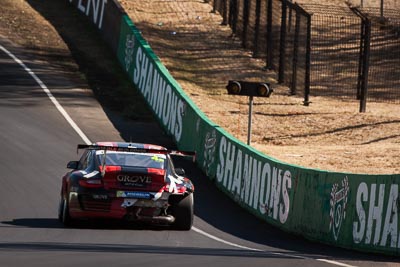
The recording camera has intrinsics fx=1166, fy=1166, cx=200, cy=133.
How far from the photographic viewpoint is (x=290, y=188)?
21938mm

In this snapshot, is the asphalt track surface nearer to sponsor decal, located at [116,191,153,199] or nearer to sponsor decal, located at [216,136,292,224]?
sponsor decal, located at [216,136,292,224]

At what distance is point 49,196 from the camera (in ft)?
76.8

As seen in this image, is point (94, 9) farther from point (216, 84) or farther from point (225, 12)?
point (216, 84)

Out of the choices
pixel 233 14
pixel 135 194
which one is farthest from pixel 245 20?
pixel 135 194

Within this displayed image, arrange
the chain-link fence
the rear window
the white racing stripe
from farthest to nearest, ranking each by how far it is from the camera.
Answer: the chain-link fence → the rear window → the white racing stripe

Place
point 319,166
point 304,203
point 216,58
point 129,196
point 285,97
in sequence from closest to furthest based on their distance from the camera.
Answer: point 129,196 < point 304,203 < point 319,166 < point 285,97 < point 216,58

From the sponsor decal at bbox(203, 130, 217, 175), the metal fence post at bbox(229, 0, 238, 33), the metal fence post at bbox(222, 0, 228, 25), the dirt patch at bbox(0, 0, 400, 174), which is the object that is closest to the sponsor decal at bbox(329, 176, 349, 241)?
the sponsor decal at bbox(203, 130, 217, 175)

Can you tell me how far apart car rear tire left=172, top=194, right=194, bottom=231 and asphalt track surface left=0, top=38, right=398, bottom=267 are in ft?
0.53

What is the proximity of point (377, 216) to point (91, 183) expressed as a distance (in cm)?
472

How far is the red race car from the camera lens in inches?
758

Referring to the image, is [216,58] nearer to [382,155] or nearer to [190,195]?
[382,155]

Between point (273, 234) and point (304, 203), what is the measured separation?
83 cm

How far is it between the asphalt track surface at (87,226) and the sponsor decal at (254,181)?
1.11 ft

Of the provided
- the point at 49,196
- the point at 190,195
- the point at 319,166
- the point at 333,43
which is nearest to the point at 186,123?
the point at 319,166
